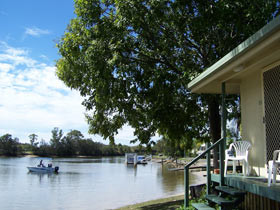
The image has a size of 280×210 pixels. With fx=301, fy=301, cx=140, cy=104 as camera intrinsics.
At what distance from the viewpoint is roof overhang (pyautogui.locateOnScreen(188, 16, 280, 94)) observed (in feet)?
17.4

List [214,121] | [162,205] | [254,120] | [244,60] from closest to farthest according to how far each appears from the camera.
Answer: [244,60] < [254,120] < [162,205] < [214,121]

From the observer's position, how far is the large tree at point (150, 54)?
11234 millimetres

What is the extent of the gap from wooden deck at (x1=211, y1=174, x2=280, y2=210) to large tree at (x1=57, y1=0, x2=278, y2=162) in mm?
4794

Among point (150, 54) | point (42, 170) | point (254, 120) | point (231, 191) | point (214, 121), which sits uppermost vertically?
point (150, 54)

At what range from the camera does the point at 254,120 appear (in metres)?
7.74

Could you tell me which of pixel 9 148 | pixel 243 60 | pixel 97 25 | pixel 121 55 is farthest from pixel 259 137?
pixel 9 148

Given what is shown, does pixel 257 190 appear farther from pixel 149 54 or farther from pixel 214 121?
pixel 149 54

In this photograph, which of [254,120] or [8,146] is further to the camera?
[8,146]

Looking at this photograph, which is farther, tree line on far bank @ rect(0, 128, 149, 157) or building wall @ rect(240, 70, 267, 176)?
tree line on far bank @ rect(0, 128, 149, 157)

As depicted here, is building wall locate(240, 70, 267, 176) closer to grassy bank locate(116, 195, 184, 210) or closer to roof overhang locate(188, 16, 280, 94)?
roof overhang locate(188, 16, 280, 94)

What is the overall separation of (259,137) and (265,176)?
0.94 metres

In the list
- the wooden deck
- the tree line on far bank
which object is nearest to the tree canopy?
the wooden deck

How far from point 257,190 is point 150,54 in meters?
8.15

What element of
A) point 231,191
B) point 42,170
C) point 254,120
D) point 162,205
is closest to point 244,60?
point 254,120
